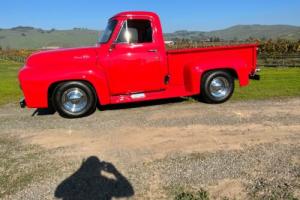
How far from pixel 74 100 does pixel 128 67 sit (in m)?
1.34

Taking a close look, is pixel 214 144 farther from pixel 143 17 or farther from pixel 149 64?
pixel 143 17

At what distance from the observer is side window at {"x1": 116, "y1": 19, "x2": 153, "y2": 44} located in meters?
8.27

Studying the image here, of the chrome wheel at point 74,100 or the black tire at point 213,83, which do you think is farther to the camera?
the black tire at point 213,83

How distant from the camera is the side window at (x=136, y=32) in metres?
8.27

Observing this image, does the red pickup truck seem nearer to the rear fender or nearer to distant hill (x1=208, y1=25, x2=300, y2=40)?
the rear fender

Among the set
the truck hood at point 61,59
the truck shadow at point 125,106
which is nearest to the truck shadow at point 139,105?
the truck shadow at point 125,106

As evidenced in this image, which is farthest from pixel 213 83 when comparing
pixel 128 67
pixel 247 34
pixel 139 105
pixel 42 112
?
pixel 247 34

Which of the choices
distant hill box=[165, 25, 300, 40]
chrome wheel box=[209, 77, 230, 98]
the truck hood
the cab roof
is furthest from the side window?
distant hill box=[165, 25, 300, 40]

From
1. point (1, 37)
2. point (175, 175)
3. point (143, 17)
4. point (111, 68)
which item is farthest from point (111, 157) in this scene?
point (1, 37)

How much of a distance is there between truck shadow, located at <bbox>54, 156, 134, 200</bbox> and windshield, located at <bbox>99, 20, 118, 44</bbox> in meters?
3.93

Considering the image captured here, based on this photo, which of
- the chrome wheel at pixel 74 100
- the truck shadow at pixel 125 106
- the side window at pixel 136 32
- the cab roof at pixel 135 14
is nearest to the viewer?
the chrome wheel at pixel 74 100

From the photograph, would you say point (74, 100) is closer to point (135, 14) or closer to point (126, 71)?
point (126, 71)

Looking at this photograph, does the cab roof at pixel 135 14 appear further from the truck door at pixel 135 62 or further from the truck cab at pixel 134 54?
the truck door at pixel 135 62

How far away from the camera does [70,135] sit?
267 inches
